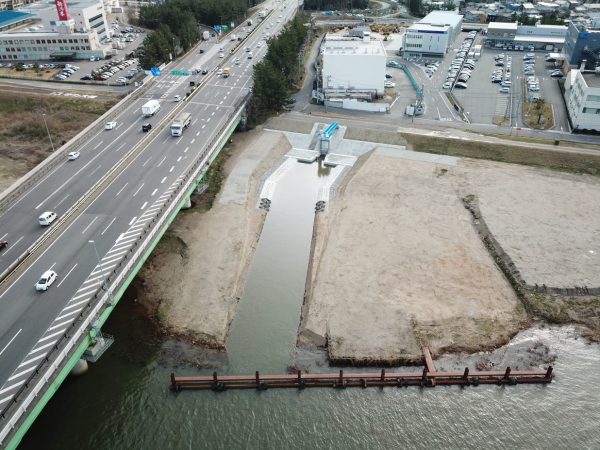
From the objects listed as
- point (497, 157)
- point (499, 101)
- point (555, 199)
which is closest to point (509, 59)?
point (499, 101)

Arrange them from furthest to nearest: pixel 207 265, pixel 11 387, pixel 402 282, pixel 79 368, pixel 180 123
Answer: pixel 180 123, pixel 207 265, pixel 402 282, pixel 79 368, pixel 11 387

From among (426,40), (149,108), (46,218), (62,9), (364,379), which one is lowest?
(364,379)

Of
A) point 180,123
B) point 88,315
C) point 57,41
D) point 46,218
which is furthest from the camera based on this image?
point 57,41

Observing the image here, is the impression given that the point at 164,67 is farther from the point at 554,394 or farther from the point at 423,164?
the point at 554,394

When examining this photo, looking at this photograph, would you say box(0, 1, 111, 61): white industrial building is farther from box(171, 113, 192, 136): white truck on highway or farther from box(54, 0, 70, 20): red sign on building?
box(171, 113, 192, 136): white truck on highway

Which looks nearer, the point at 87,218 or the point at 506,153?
the point at 87,218

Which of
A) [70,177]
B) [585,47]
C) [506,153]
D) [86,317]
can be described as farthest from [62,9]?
[585,47]

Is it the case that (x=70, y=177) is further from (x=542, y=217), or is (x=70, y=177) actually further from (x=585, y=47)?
(x=585, y=47)

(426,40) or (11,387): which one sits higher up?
Result: (426,40)
